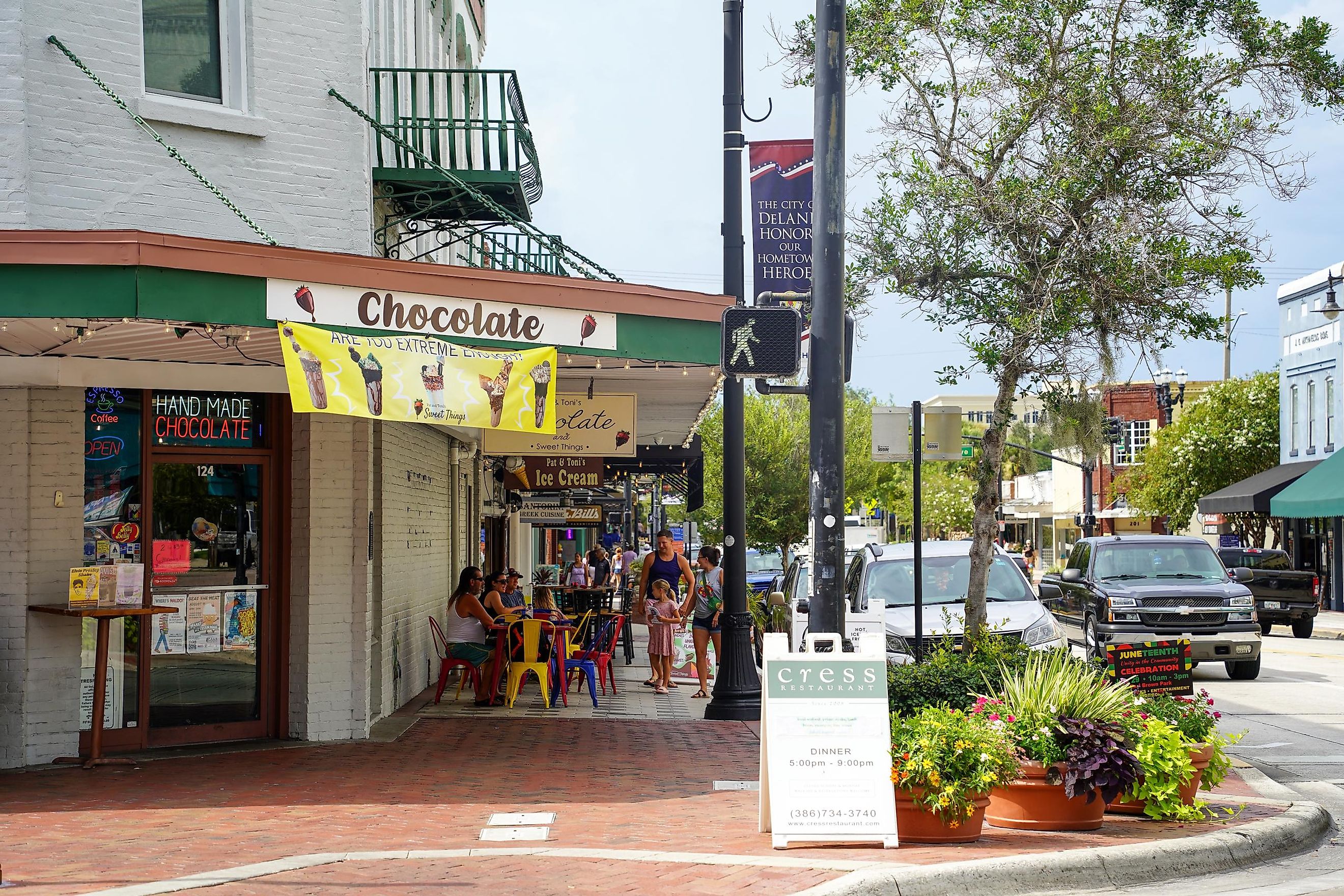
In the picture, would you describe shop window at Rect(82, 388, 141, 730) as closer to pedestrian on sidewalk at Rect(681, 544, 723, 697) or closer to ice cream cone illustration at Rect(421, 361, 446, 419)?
ice cream cone illustration at Rect(421, 361, 446, 419)

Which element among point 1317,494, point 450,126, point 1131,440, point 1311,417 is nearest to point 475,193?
point 450,126

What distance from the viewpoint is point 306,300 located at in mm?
8727

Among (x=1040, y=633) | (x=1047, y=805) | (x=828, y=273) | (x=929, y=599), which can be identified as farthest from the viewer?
(x=929, y=599)

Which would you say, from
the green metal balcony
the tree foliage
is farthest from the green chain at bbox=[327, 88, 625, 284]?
the tree foliage

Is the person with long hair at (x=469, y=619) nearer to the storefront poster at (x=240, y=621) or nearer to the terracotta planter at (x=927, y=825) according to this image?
the storefront poster at (x=240, y=621)

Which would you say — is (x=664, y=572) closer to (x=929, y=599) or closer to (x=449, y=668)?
(x=449, y=668)

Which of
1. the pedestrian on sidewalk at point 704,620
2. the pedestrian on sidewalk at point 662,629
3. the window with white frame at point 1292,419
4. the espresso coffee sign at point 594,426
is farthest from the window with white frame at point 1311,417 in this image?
the espresso coffee sign at point 594,426

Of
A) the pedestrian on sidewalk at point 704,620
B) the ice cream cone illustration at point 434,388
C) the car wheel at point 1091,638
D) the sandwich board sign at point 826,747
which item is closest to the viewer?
the sandwich board sign at point 826,747

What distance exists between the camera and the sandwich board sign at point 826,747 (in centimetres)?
708

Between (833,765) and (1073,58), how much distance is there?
24.9 feet

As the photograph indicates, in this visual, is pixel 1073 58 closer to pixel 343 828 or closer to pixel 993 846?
pixel 993 846

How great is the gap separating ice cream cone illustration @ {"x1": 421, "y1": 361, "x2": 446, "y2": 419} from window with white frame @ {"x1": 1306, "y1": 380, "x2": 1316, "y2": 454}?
32514 mm

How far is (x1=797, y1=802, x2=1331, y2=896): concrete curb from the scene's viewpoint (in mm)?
6355

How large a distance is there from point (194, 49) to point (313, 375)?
3.79 metres
